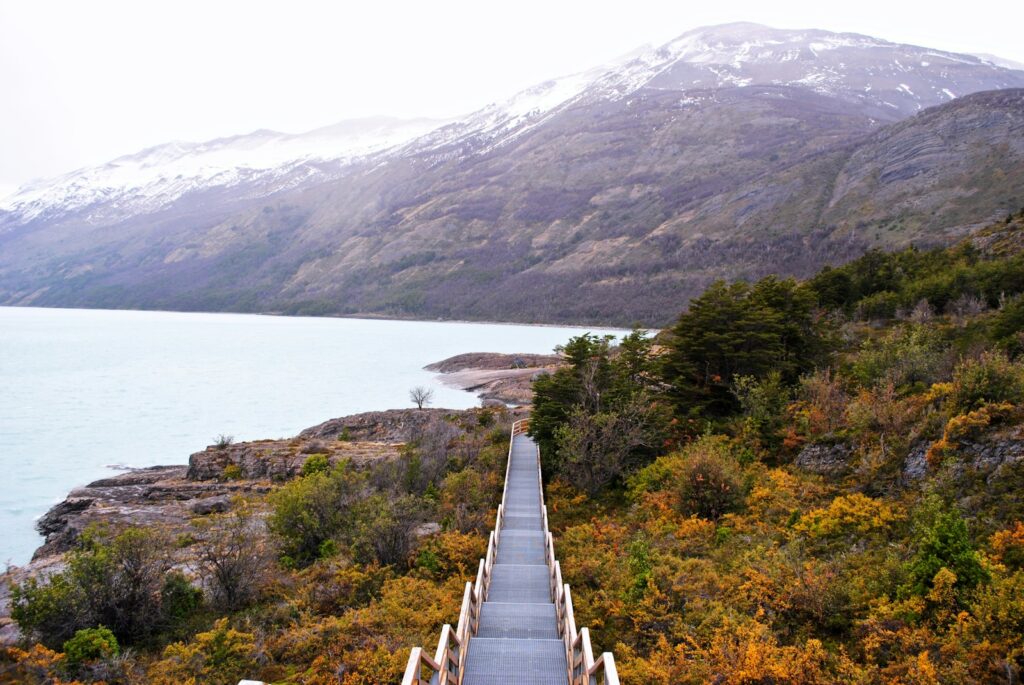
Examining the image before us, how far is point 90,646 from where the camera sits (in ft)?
35.9

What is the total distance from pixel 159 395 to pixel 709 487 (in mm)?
56896

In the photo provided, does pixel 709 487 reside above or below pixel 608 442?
below

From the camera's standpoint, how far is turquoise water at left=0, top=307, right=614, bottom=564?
35.2 meters

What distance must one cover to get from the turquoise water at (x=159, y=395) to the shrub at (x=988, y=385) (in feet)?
102

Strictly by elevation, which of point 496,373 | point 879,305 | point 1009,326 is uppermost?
point 879,305

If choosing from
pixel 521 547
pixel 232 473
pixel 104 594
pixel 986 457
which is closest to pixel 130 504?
pixel 232 473

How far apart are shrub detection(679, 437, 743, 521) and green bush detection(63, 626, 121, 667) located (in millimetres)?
13292

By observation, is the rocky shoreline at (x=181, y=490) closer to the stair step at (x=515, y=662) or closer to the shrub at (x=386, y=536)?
the shrub at (x=386, y=536)

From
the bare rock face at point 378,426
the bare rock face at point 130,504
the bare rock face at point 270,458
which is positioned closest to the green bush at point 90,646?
the bare rock face at point 130,504

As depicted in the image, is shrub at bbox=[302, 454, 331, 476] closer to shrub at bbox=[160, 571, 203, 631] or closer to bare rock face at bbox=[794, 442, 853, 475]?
shrub at bbox=[160, 571, 203, 631]

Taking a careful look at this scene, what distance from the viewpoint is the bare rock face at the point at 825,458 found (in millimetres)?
16281

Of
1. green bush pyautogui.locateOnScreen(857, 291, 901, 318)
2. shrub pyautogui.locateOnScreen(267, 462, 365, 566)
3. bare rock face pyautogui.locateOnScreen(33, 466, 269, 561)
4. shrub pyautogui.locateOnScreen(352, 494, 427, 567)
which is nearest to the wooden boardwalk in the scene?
shrub pyautogui.locateOnScreen(352, 494, 427, 567)

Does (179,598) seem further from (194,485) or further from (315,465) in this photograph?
(194,485)

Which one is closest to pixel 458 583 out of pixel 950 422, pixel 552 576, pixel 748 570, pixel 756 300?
pixel 552 576
